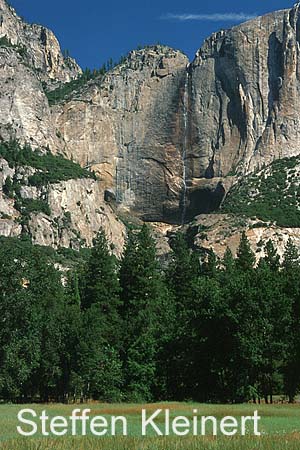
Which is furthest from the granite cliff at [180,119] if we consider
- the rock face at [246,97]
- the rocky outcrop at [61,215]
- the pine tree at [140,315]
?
the pine tree at [140,315]

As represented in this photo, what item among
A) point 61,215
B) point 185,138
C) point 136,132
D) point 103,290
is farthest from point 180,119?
point 103,290

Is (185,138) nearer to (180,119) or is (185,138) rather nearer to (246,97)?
(180,119)

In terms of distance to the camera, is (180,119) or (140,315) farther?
(180,119)

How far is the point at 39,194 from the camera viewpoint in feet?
497

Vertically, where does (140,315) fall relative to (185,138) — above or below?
below

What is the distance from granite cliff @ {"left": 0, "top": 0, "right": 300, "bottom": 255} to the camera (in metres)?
173

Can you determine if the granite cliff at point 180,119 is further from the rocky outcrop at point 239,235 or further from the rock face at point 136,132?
Result: the rocky outcrop at point 239,235

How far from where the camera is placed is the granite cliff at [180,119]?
17338 centimetres

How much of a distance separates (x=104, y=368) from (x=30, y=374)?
18.6 ft

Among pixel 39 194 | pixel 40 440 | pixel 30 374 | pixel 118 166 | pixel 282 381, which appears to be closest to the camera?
pixel 40 440

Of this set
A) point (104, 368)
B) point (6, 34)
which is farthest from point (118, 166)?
point (104, 368)

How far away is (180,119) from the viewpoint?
612ft

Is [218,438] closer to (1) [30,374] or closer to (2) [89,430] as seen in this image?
(2) [89,430]

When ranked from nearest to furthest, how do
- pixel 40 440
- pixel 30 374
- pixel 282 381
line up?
pixel 40 440, pixel 282 381, pixel 30 374
